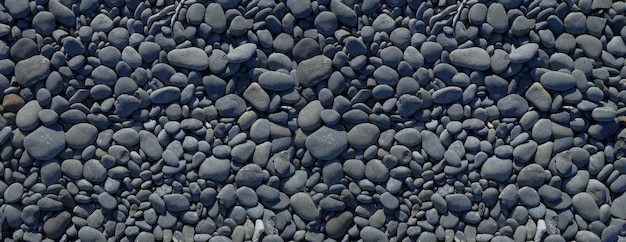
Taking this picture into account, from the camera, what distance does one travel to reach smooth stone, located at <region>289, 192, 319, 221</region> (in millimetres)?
2326

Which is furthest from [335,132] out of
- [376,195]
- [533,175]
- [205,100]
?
[533,175]

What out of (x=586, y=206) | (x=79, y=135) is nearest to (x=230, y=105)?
(x=79, y=135)

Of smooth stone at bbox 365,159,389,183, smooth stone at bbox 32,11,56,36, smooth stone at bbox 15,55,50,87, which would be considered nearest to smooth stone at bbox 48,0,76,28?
smooth stone at bbox 32,11,56,36

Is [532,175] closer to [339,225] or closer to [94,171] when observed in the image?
[339,225]

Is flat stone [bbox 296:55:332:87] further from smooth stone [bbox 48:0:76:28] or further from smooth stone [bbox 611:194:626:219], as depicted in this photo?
smooth stone [bbox 611:194:626:219]

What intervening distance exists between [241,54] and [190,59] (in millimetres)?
200

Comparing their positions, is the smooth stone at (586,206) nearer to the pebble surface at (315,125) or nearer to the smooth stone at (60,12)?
the pebble surface at (315,125)

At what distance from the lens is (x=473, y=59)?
2.34 metres

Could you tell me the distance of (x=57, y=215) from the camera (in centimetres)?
235

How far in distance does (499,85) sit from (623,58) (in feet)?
1.71

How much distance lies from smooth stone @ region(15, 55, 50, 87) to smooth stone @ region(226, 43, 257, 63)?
0.71m

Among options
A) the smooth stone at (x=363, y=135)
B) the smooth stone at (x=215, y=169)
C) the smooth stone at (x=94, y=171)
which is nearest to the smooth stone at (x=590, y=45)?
the smooth stone at (x=363, y=135)

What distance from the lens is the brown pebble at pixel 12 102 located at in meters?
2.37

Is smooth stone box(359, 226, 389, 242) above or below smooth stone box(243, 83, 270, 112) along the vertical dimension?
below
